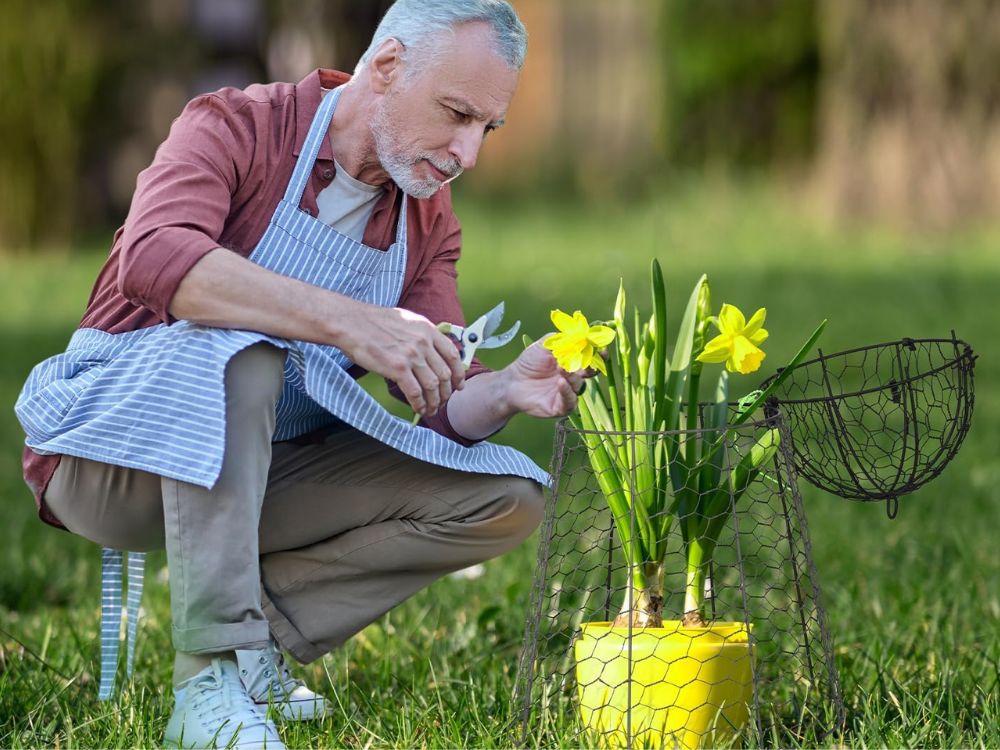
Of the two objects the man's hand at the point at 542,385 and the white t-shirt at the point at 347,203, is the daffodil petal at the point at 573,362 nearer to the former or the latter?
the man's hand at the point at 542,385

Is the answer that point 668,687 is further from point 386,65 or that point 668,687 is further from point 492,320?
point 386,65

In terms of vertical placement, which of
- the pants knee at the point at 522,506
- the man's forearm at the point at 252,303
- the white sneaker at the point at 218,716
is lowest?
the white sneaker at the point at 218,716

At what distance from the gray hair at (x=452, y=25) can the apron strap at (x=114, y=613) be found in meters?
0.99

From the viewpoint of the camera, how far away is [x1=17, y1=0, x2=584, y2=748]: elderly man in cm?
202

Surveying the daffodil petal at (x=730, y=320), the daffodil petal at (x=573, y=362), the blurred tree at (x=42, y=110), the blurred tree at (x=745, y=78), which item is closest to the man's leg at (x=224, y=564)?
the daffodil petal at (x=573, y=362)

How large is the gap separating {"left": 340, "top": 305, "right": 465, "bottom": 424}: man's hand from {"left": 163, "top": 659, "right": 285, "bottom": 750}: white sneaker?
0.49 m

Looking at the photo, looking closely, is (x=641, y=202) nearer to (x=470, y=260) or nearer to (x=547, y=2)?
(x=470, y=260)

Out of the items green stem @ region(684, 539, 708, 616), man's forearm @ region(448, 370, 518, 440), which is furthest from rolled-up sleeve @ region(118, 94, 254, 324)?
green stem @ region(684, 539, 708, 616)

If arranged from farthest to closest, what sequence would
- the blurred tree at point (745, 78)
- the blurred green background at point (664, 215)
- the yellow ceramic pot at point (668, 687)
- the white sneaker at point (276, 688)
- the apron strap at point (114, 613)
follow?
the blurred tree at point (745, 78), the blurred green background at point (664, 215), the apron strap at point (114, 613), the white sneaker at point (276, 688), the yellow ceramic pot at point (668, 687)

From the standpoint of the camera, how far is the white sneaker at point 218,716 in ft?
6.45

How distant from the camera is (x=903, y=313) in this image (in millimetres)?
6371

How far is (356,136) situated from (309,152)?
0.28 ft

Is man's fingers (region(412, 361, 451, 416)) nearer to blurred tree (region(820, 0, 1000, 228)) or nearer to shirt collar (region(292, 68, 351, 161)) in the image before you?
shirt collar (region(292, 68, 351, 161))

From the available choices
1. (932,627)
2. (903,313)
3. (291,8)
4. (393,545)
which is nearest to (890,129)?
(903,313)
